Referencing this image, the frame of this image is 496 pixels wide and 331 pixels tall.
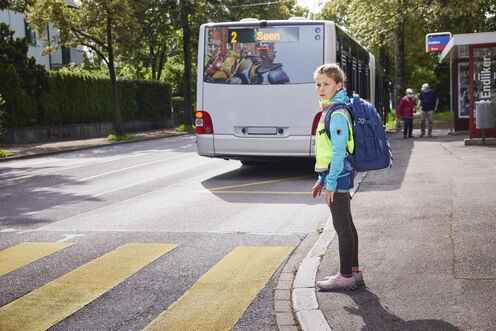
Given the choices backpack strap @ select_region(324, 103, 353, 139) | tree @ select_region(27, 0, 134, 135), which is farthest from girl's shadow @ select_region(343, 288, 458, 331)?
tree @ select_region(27, 0, 134, 135)

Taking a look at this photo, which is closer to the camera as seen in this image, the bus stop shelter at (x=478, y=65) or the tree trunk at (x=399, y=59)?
the bus stop shelter at (x=478, y=65)

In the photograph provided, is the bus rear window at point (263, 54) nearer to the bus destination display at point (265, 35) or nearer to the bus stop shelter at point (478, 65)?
the bus destination display at point (265, 35)

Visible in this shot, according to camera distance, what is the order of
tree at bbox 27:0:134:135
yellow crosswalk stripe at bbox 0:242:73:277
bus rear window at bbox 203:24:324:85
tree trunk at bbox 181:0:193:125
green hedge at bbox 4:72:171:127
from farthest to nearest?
A: tree trunk at bbox 181:0:193:125, green hedge at bbox 4:72:171:127, tree at bbox 27:0:134:135, bus rear window at bbox 203:24:324:85, yellow crosswalk stripe at bbox 0:242:73:277

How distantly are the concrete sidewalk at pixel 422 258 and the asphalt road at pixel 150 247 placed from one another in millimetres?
636

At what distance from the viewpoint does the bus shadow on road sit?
10.4m

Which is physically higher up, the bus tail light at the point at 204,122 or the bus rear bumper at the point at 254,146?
the bus tail light at the point at 204,122

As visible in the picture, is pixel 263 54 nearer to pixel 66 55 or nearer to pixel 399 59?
pixel 399 59

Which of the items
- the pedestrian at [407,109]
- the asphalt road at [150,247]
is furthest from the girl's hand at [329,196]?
the pedestrian at [407,109]

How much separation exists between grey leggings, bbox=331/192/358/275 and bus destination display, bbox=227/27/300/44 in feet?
26.4

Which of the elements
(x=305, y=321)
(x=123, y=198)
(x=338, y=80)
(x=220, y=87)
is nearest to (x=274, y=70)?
(x=220, y=87)

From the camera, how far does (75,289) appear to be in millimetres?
5422

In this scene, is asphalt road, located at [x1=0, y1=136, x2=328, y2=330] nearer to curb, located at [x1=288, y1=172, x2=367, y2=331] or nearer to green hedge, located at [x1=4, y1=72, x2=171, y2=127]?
curb, located at [x1=288, y1=172, x2=367, y2=331]

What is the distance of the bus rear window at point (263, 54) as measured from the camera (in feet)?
40.6

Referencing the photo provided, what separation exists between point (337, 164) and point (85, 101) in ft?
100
